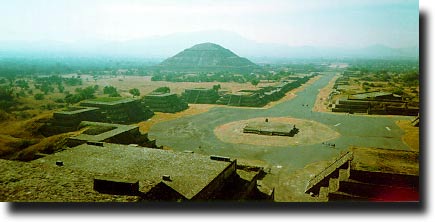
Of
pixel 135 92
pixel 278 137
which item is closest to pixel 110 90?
pixel 135 92

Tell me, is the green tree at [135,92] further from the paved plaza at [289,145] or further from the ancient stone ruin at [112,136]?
the ancient stone ruin at [112,136]

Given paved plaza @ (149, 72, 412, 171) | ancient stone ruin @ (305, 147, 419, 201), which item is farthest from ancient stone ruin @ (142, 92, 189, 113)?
ancient stone ruin @ (305, 147, 419, 201)

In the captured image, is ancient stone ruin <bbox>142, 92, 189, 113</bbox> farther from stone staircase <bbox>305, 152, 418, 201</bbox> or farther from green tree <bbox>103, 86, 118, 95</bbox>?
stone staircase <bbox>305, 152, 418, 201</bbox>

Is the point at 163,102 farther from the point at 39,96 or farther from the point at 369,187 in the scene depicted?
the point at 369,187

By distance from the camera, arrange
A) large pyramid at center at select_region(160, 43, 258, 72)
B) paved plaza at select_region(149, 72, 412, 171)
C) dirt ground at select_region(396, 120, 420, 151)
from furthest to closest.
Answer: large pyramid at center at select_region(160, 43, 258, 72)
paved plaza at select_region(149, 72, 412, 171)
dirt ground at select_region(396, 120, 420, 151)

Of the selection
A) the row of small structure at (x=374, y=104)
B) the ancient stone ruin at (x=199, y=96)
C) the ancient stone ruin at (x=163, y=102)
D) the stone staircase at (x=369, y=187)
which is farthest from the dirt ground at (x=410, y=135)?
the ancient stone ruin at (x=199, y=96)

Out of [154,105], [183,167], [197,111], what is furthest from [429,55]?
[154,105]
